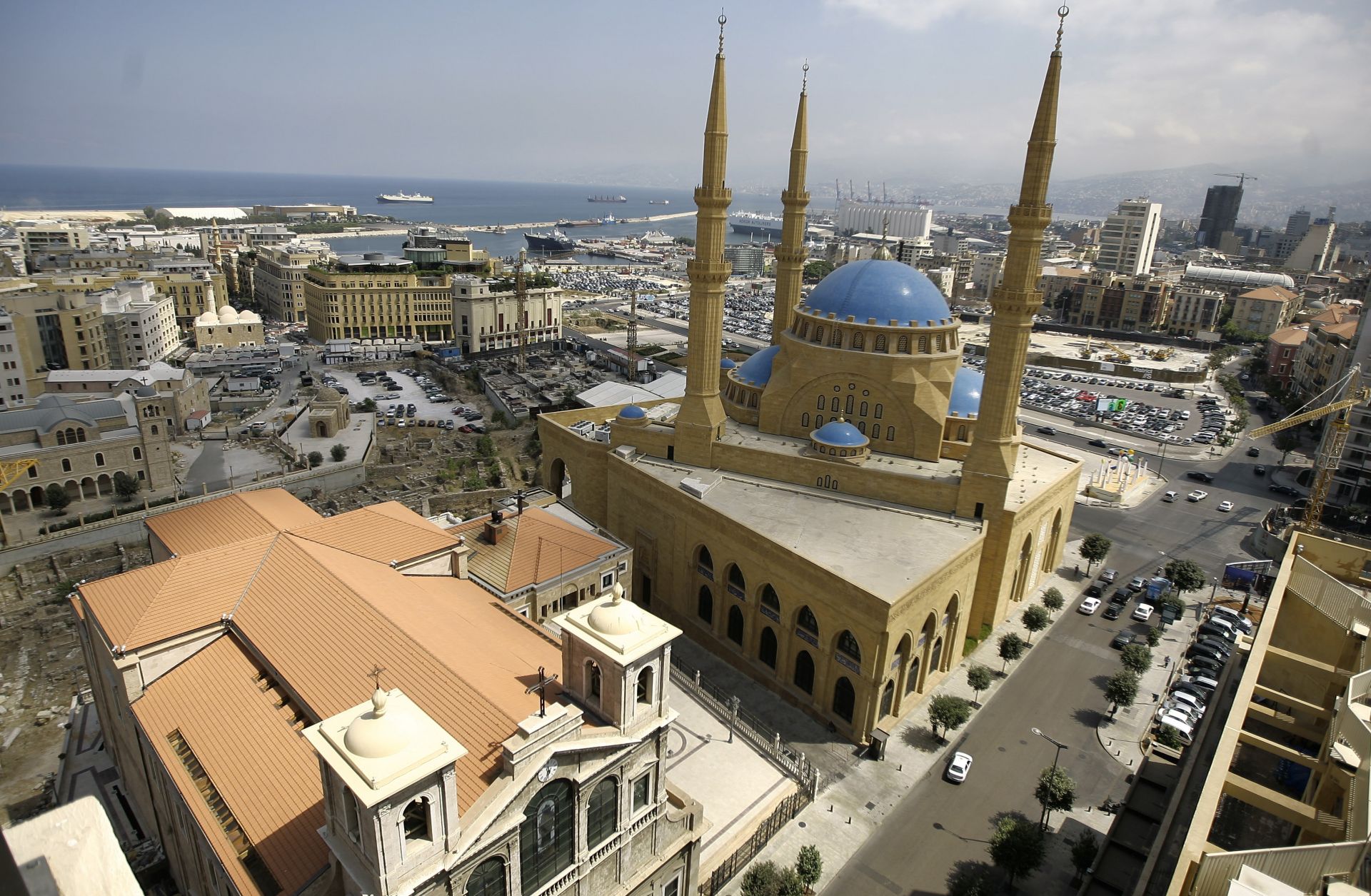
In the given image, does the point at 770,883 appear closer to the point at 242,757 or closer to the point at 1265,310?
the point at 242,757

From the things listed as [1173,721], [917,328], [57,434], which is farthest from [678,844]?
[57,434]

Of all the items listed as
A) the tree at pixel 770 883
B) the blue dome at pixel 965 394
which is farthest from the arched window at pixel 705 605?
the blue dome at pixel 965 394

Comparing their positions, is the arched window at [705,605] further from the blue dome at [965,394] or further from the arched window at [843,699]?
the blue dome at [965,394]

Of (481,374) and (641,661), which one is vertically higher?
(641,661)

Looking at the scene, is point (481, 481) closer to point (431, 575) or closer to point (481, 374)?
point (431, 575)

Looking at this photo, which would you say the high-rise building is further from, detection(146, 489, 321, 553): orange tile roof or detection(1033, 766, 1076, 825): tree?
detection(146, 489, 321, 553): orange tile roof
